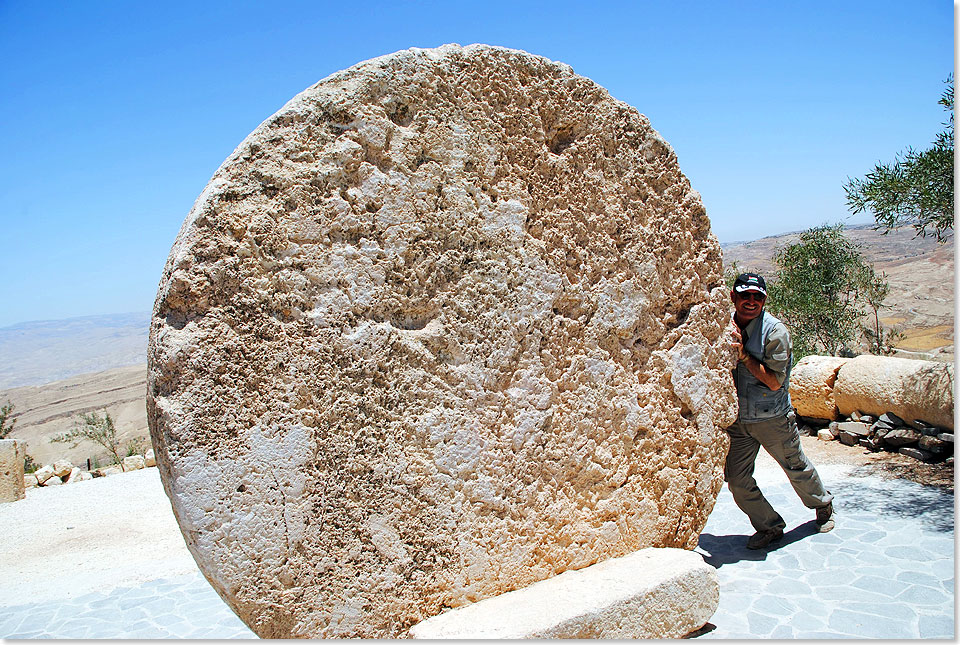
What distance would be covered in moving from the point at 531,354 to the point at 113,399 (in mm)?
37477

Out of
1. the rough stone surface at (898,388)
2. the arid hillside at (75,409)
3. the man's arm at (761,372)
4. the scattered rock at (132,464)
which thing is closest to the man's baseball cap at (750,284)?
the man's arm at (761,372)

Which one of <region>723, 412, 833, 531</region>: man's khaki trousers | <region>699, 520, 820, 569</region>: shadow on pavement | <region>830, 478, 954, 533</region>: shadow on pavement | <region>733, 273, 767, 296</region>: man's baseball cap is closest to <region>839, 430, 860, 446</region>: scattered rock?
<region>830, 478, 954, 533</region>: shadow on pavement

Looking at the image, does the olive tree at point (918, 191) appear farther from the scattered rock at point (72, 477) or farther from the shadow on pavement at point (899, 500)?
the scattered rock at point (72, 477)

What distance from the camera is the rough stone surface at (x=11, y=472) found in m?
7.82

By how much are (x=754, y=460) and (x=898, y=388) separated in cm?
333

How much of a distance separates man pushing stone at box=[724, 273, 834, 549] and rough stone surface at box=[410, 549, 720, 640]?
1.19m

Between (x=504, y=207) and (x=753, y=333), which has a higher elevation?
(x=504, y=207)

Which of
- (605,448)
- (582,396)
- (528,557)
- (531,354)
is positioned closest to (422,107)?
(531,354)

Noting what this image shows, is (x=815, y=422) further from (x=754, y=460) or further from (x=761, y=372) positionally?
(x=761, y=372)

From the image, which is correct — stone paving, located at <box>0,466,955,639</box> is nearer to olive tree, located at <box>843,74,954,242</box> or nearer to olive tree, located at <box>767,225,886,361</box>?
olive tree, located at <box>843,74,954,242</box>

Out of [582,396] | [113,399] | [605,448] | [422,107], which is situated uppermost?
[422,107]

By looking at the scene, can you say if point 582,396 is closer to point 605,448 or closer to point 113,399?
point 605,448

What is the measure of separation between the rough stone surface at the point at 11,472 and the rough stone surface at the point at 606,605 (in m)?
7.70

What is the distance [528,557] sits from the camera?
2.76m
